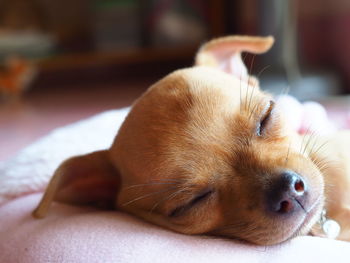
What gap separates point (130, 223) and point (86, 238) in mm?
137

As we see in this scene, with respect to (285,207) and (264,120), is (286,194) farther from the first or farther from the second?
(264,120)

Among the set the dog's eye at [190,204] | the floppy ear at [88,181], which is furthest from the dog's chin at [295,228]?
the floppy ear at [88,181]

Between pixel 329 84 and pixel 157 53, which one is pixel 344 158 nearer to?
pixel 329 84

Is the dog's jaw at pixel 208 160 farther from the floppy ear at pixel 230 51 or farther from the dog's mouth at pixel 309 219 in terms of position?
the floppy ear at pixel 230 51

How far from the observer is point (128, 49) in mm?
5973

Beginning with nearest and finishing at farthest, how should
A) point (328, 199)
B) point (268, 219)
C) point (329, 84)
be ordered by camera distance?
point (268, 219)
point (328, 199)
point (329, 84)

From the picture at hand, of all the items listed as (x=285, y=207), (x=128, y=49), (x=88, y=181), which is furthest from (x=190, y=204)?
(x=128, y=49)

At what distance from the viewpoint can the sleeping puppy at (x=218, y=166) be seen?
1.42m

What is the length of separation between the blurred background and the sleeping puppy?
191cm

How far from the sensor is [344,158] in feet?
5.92

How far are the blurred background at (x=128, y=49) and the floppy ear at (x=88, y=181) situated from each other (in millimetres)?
1686

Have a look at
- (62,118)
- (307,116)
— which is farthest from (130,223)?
(62,118)

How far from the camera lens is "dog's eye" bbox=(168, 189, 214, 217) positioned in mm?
1516

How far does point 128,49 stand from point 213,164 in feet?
15.2
